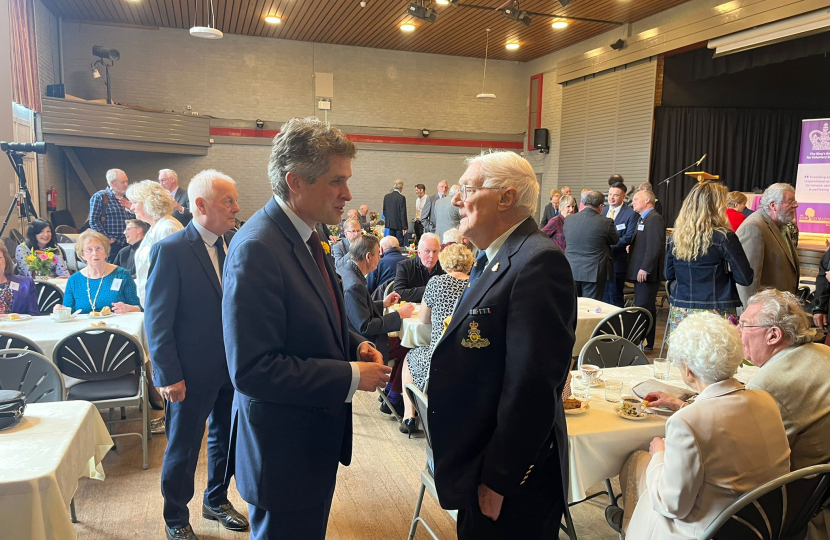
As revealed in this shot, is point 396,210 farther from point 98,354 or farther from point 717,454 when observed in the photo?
point 717,454

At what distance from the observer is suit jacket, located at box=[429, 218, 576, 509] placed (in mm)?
1513

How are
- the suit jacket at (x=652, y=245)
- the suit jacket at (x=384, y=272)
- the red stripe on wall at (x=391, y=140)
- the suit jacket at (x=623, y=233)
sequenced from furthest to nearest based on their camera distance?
1. the red stripe on wall at (x=391, y=140)
2. the suit jacket at (x=623, y=233)
3. the suit jacket at (x=652, y=245)
4. the suit jacket at (x=384, y=272)

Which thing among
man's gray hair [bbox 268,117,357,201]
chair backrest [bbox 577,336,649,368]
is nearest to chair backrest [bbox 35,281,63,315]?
man's gray hair [bbox 268,117,357,201]

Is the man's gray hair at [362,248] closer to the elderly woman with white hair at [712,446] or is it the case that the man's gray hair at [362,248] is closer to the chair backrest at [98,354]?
the chair backrest at [98,354]

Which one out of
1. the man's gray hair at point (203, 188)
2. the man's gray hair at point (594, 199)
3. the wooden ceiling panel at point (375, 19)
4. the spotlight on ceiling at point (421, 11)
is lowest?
the man's gray hair at point (594, 199)

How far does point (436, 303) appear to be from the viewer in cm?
354

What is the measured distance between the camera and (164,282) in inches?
97.0

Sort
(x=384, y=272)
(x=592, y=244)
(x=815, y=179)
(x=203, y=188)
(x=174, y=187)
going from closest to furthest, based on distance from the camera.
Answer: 1. (x=203, y=188)
2. (x=384, y=272)
3. (x=592, y=244)
4. (x=174, y=187)
5. (x=815, y=179)

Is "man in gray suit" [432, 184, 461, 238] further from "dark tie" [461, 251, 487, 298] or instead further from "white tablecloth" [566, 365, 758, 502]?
"dark tie" [461, 251, 487, 298]

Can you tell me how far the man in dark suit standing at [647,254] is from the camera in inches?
253

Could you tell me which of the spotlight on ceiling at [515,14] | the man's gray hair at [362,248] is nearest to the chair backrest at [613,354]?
the man's gray hair at [362,248]

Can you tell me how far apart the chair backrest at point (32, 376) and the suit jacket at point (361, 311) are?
68.1 inches

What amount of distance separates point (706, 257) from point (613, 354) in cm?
163

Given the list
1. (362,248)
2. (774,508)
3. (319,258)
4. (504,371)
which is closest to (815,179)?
(362,248)
